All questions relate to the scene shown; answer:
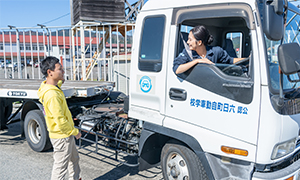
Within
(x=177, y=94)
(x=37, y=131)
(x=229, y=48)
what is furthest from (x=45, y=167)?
(x=229, y=48)

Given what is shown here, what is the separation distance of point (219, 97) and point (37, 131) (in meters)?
3.98

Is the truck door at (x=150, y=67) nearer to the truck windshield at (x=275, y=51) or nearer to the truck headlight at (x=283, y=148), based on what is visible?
the truck windshield at (x=275, y=51)

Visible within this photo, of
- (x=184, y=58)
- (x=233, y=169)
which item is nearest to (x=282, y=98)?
(x=233, y=169)

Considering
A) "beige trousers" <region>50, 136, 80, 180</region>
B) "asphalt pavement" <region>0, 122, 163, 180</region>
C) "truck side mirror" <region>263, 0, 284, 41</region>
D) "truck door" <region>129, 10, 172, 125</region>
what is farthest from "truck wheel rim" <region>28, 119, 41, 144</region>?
"truck side mirror" <region>263, 0, 284, 41</region>

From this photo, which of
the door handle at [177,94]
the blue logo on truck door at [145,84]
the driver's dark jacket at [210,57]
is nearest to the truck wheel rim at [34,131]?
the blue logo on truck door at [145,84]

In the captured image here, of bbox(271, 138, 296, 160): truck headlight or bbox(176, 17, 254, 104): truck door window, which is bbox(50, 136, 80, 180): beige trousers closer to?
bbox(176, 17, 254, 104): truck door window

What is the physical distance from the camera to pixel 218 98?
272 cm

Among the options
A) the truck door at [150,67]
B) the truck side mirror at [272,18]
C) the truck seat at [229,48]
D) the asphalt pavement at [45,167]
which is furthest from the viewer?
the asphalt pavement at [45,167]

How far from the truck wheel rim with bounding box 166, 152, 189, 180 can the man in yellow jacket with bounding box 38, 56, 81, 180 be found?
124cm

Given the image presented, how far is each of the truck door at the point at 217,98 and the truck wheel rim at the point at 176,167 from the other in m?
0.42

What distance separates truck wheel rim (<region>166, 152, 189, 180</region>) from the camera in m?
3.12

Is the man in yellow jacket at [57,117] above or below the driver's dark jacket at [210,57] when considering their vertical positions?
below

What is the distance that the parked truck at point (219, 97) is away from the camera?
2467mm

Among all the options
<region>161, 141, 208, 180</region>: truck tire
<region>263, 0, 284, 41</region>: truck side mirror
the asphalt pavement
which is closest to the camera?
<region>263, 0, 284, 41</region>: truck side mirror
